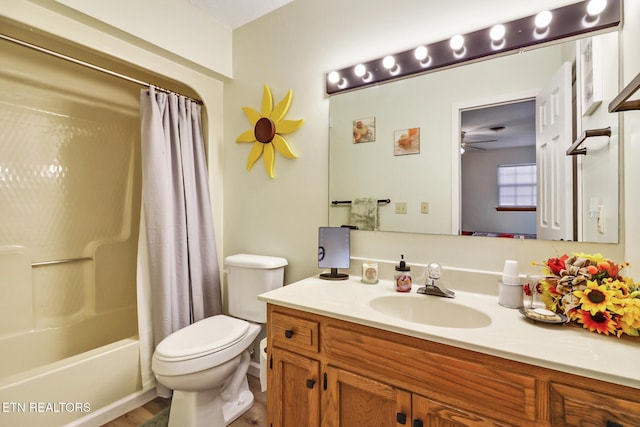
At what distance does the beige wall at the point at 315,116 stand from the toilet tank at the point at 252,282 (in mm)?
129

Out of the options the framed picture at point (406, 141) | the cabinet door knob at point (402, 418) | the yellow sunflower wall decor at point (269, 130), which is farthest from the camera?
the yellow sunflower wall decor at point (269, 130)

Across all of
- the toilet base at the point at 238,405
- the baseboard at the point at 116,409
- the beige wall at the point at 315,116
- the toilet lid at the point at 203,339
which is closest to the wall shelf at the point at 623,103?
the beige wall at the point at 315,116

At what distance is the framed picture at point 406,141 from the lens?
154 centimetres

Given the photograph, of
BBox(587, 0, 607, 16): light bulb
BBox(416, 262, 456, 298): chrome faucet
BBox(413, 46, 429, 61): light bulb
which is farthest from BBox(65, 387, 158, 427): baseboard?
BBox(587, 0, 607, 16): light bulb

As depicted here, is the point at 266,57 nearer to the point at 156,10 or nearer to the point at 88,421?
the point at 156,10

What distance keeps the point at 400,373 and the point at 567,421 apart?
0.44 metres

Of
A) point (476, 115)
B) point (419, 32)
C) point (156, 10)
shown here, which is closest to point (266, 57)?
point (156, 10)

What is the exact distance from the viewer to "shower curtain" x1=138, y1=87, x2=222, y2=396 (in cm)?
185

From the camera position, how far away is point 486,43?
4.48ft

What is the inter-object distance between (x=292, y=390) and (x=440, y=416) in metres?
0.60

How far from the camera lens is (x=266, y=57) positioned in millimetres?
2094

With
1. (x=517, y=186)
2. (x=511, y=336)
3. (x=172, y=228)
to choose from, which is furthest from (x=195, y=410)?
(x=517, y=186)

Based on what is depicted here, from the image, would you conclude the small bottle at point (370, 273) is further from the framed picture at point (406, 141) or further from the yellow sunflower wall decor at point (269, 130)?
the yellow sunflower wall decor at point (269, 130)

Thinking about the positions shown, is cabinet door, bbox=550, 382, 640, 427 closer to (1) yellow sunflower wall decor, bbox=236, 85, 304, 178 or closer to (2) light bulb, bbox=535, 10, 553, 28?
(2) light bulb, bbox=535, 10, 553, 28
